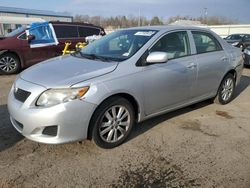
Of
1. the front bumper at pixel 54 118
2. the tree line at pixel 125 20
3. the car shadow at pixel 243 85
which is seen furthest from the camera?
the tree line at pixel 125 20

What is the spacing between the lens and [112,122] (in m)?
3.33

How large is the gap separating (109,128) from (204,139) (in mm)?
1428

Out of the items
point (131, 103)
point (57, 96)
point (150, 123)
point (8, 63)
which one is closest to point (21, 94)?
point (57, 96)

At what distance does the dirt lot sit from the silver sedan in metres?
0.30

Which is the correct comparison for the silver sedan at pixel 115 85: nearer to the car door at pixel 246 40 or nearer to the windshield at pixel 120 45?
the windshield at pixel 120 45

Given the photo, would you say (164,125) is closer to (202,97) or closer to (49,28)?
(202,97)

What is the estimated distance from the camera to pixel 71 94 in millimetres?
2914

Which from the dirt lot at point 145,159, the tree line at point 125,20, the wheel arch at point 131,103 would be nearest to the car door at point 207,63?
the dirt lot at point 145,159

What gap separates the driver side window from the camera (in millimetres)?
3847

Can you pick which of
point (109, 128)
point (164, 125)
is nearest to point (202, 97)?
point (164, 125)

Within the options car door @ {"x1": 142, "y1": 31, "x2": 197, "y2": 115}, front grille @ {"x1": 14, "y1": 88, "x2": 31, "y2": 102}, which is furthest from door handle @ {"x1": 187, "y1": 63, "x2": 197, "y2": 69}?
front grille @ {"x1": 14, "y1": 88, "x2": 31, "y2": 102}

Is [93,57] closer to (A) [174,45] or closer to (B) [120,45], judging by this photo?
(B) [120,45]

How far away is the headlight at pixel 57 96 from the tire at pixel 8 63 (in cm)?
603

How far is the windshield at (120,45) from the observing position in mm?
3686
